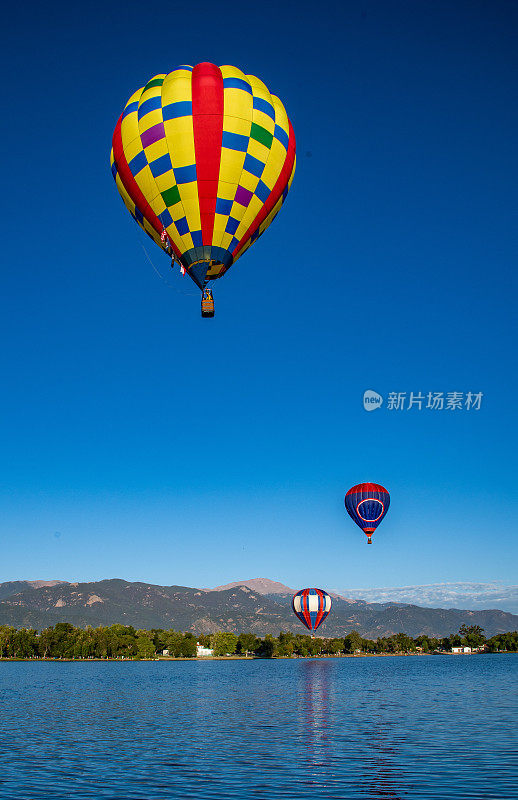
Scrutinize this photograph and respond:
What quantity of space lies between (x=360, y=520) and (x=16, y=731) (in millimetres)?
70343

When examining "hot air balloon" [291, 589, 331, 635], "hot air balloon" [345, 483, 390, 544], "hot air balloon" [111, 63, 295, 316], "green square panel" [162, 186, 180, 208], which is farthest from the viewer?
"hot air balloon" [291, 589, 331, 635]

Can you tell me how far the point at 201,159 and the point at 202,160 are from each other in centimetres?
8

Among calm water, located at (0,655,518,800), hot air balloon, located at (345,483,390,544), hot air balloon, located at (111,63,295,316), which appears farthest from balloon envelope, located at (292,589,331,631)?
hot air balloon, located at (111,63,295,316)

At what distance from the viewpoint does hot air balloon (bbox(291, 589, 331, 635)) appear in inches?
7653

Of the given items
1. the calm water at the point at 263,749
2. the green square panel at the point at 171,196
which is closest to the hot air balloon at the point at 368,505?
the calm water at the point at 263,749

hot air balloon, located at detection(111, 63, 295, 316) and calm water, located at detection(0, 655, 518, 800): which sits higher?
hot air balloon, located at detection(111, 63, 295, 316)

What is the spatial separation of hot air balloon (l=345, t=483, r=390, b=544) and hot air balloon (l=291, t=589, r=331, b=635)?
295 ft

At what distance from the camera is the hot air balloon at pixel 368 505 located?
108 meters

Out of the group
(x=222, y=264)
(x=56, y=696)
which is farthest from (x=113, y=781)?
(x=56, y=696)

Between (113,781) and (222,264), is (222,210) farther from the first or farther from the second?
(113,781)

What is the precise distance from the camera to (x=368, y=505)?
10869 centimetres

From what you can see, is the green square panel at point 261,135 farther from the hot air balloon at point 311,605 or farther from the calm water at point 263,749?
the hot air balloon at point 311,605

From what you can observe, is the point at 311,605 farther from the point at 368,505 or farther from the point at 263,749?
the point at 263,749

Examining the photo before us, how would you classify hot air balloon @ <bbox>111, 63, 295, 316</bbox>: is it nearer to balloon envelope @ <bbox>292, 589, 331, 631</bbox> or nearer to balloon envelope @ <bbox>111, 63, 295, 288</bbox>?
balloon envelope @ <bbox>111, 63, 295, 288</bbox>
